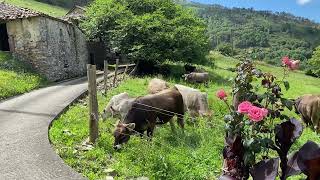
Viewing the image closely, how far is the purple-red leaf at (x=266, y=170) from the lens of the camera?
4.70 meters

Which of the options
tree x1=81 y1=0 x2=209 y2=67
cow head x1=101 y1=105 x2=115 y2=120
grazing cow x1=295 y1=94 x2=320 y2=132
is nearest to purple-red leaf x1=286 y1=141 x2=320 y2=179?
cow head x1=101 y1=105 x2=115 y2=120

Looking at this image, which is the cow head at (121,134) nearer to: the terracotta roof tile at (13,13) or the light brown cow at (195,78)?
the terracotta roof tile at (13,13)

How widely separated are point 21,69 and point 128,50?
9596 millimetres

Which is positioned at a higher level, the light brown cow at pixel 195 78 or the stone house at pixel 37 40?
the stone house at pixel 37 40

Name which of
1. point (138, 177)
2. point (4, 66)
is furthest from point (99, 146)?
point (4, 66)

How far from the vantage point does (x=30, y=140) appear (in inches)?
440

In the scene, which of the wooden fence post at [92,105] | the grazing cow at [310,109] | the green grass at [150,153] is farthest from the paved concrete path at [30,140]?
the grazing cow at [310,109]

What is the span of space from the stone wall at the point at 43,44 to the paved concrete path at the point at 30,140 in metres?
7.38

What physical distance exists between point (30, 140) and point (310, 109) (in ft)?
37.1

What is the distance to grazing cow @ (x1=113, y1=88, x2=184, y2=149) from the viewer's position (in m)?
10.6

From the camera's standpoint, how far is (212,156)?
9828mm

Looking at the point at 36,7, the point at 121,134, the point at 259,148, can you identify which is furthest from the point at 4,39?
the point at 36,7

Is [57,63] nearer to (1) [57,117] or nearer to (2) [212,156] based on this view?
(1) [57,117]

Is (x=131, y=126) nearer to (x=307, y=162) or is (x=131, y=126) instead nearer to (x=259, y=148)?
(x=259, y=148)
